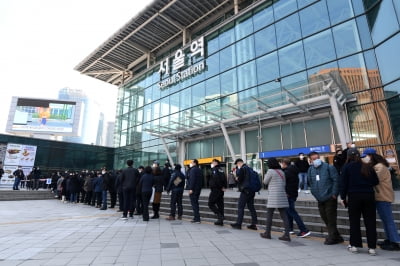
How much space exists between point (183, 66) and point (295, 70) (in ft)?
35.5

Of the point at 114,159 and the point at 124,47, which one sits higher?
the point at 124,47

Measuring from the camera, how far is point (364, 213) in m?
3.98

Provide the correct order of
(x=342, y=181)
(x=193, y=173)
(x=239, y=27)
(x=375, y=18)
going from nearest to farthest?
(x=342, y=181), (x=193, y=173), (x=375, y=18), (x=239, y=27)

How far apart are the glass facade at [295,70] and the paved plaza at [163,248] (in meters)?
8.49

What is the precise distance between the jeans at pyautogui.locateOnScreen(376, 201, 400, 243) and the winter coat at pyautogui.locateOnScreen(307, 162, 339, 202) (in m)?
0.71

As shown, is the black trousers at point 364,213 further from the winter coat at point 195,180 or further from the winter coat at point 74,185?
the winter coat at point 74,185

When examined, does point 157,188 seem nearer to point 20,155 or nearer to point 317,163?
point 317,163

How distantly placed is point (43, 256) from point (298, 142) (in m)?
13.4

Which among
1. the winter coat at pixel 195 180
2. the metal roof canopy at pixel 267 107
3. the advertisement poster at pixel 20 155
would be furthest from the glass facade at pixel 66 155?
the winter coat at pixel 195 180

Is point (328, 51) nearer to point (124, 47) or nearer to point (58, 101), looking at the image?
point (124, 47)

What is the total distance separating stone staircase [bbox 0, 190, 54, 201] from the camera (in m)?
15.5

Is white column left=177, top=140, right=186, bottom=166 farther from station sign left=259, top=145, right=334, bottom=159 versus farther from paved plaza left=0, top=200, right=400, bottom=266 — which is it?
paved plaza left=0, top=200, right=400, bottom=266

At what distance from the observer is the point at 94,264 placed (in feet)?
11.5

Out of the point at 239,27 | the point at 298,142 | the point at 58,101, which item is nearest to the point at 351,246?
the point at 298,142
